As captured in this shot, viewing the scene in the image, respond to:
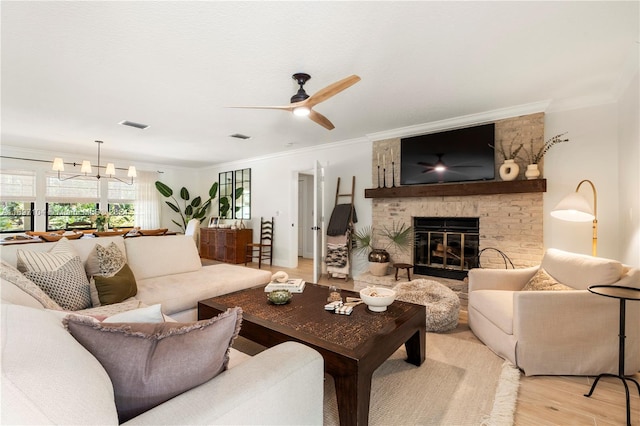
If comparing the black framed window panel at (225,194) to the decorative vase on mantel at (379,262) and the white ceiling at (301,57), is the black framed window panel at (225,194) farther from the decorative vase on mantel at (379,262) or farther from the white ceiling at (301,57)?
the decorative vase on mantel at (379,262)

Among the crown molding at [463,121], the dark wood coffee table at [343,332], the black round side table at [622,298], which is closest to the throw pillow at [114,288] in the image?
the dark wood coffee table at [343,332]

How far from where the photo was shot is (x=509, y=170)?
3.60 metres

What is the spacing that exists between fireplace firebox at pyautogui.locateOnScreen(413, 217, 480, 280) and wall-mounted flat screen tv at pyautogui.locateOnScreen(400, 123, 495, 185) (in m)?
0.62

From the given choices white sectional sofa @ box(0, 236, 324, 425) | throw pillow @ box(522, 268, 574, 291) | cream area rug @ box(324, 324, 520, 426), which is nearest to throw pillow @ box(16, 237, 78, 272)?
white sectional sofa @ box(0, 236, 324, 425)

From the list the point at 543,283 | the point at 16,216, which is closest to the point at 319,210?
the point at 543,283

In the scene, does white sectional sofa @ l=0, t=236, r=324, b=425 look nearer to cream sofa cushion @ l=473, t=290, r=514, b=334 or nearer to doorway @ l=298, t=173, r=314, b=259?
cream sofa cushion @ l=473, t=290, r=514, b=334

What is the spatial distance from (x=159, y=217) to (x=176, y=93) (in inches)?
217

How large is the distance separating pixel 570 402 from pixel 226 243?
241 inches

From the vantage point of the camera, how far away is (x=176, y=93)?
3.11 m

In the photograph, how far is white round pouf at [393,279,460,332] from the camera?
9.22 feet

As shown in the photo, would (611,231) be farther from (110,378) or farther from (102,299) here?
(102,299)

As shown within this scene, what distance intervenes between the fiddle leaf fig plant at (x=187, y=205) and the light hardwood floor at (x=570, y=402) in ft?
23.8

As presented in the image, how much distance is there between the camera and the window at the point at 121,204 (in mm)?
7020

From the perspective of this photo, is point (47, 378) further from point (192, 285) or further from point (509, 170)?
point (509, 170)
